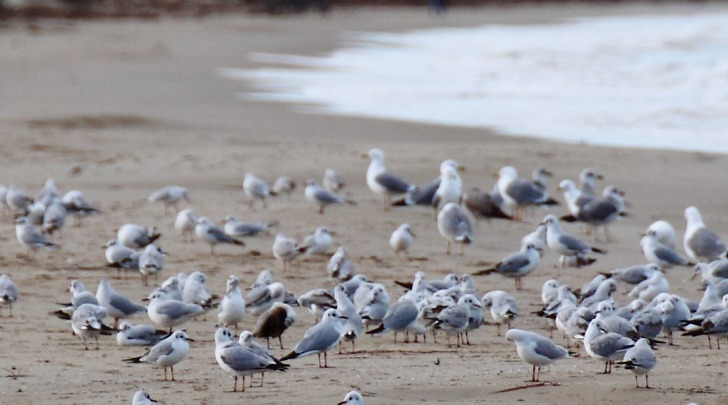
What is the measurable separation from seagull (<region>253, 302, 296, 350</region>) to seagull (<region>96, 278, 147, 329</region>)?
1035 mm

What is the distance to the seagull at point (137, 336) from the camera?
26.6ft

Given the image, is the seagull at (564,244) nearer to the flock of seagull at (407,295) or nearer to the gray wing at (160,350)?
the flock of seagull at (407,295)

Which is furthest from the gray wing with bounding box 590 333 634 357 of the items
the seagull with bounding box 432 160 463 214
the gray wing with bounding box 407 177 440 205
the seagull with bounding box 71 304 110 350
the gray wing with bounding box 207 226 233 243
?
the gray wing with bounding box 407 177 440 205

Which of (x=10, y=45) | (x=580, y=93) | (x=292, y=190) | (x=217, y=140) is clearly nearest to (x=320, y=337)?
(x=292, y=190)

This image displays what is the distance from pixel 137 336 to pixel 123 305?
0.92 meters

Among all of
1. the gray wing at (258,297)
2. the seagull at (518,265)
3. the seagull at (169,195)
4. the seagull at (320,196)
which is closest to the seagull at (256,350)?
the gray wing at (258,297)

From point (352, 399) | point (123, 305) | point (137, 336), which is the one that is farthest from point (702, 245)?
point (352, 399)

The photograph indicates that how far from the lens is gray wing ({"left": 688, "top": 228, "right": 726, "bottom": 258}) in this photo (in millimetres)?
11102

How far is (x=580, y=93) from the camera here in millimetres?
24203

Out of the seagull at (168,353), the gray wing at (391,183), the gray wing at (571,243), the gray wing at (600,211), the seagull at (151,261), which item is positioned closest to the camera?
the seagull at (168,353)

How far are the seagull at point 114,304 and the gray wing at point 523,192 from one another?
511 cm

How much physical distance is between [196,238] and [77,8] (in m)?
40.0

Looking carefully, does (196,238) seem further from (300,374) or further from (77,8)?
(77,8)

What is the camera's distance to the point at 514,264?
10250 millimetres
